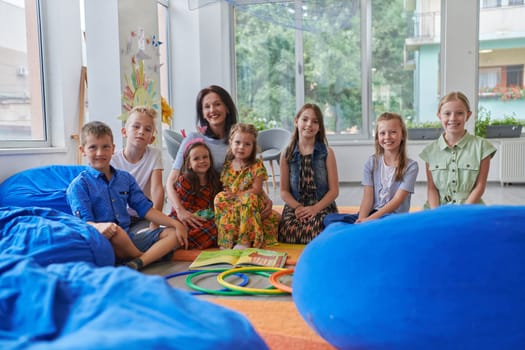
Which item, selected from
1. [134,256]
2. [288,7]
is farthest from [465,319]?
[288,7]

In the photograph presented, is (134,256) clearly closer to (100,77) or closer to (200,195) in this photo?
(200,195)

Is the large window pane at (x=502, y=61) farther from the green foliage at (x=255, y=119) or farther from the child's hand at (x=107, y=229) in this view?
the child's hand at (x=107, y=229)

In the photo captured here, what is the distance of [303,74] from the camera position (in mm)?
6875

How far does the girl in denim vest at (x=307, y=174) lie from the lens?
2.98 metres

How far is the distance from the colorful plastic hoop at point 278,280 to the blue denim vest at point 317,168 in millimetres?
974

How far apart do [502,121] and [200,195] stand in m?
4.78

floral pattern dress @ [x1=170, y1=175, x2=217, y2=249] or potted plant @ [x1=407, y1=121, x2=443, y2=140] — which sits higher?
potted plant @ [x1=407, y1=121, x2=443, y2=140]

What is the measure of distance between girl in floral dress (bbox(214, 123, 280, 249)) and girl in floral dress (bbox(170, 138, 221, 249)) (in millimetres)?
91

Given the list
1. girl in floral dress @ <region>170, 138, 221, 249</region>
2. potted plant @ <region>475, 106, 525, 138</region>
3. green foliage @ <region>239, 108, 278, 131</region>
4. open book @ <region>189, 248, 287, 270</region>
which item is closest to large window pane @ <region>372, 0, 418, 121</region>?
potted plant @ <region>475, 106, 525, 138</region>

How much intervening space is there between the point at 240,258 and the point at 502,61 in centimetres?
552

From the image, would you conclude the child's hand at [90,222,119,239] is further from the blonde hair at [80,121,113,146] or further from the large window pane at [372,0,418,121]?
the large window pane at [372,0,418,121]

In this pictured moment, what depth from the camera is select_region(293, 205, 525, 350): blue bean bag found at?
3.51 ft

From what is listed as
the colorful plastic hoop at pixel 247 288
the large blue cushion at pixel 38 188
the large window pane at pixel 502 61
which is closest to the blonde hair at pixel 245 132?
the colorful plastic hoop at pixel 247 288

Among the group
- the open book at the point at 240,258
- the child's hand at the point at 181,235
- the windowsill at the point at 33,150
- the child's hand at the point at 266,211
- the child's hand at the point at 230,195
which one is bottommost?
the open book at the point at 240,258
